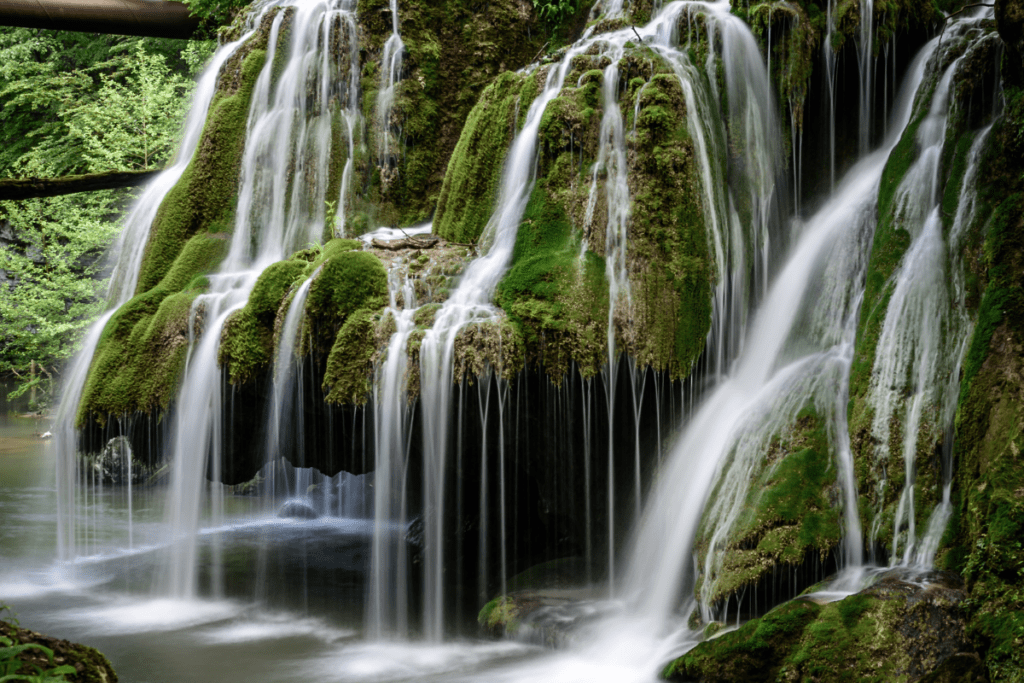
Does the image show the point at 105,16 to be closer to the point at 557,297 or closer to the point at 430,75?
the point at 430,75

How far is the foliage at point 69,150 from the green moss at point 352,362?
12.4 meters

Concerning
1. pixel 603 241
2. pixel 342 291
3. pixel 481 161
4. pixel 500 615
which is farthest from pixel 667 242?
pixel 500 615

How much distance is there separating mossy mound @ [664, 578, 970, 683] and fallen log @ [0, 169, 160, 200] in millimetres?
6490

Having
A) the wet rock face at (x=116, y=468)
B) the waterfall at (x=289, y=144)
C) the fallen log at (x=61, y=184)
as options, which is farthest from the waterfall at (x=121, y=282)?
the wet rock face at (x=116, y=468)

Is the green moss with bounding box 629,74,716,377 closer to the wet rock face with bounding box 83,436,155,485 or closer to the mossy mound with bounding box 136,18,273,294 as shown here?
the mossy mound with bounding box 136,18,273,294

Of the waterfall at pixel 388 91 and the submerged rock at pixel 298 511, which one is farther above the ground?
the waterfall at pixel 388 91

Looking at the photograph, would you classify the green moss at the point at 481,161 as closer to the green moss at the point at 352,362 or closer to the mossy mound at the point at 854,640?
the green moss at the point at 352,362

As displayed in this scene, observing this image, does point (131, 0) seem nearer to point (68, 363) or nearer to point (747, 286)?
point (68, 363)

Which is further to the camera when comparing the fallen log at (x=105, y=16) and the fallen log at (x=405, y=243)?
the fallen log at (x=105, y=16)

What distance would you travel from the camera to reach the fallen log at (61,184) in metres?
7.11

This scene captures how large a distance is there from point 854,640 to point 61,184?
774cm

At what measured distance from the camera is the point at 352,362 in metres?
8.12

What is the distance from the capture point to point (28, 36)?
Result: 22984 millimetres

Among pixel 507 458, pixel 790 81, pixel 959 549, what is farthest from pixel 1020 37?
pixel 507 458
